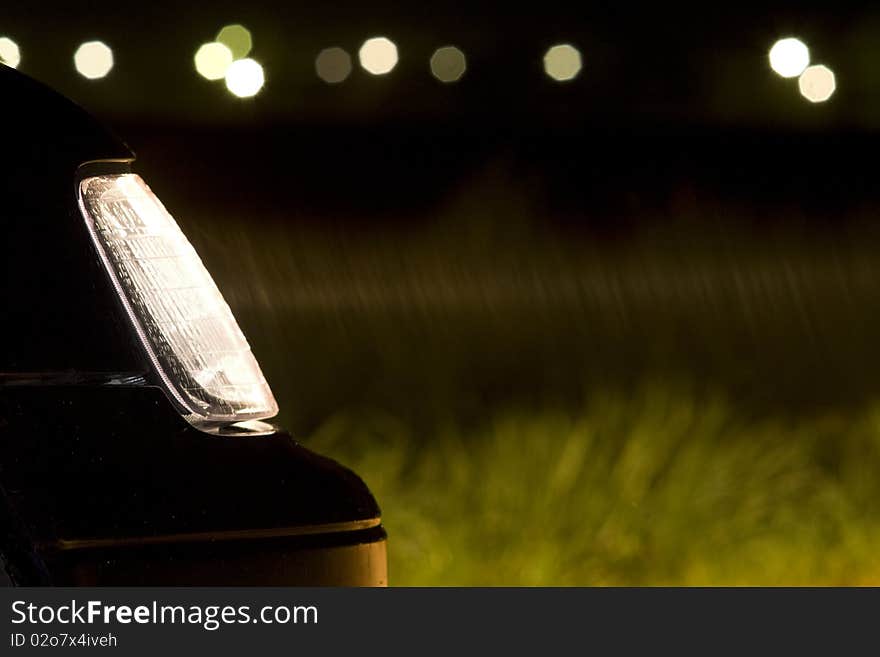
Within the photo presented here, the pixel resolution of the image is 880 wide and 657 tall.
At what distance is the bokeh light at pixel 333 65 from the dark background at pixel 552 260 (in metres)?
0.07

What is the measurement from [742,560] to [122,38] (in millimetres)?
5909

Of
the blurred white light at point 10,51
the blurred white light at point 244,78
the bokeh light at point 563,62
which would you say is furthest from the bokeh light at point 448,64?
the blurred white light at point 10,51

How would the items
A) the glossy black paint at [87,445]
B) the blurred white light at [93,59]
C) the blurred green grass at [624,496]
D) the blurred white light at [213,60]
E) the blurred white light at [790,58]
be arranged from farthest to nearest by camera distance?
the blurred white light at [93,59]
the blurred white light at [213,60]
the blurred white light at [790,58]
the blurred green grass at [624,496]
the glossy black paint at [87,445]

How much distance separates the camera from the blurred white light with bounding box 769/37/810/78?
28.3ft

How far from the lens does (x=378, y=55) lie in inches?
362

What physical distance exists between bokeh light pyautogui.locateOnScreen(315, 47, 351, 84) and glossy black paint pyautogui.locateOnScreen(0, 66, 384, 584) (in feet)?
23.1

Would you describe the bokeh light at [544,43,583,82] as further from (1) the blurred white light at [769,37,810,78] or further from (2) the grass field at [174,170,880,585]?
(2) the grass field at [174,170,880,585]

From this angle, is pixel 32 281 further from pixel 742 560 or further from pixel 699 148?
pixel 699 148

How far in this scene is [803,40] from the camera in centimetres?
885

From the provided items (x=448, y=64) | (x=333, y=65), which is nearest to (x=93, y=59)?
(x=333, y=65)

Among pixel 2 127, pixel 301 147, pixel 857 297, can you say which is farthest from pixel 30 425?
pixel 301 147

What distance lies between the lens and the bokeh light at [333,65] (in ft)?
30.3

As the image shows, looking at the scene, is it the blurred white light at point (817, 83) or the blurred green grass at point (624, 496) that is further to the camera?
the blurred white light at point (817, 83)

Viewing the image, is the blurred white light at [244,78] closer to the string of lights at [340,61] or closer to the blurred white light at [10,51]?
the string of lights at [340,61]
